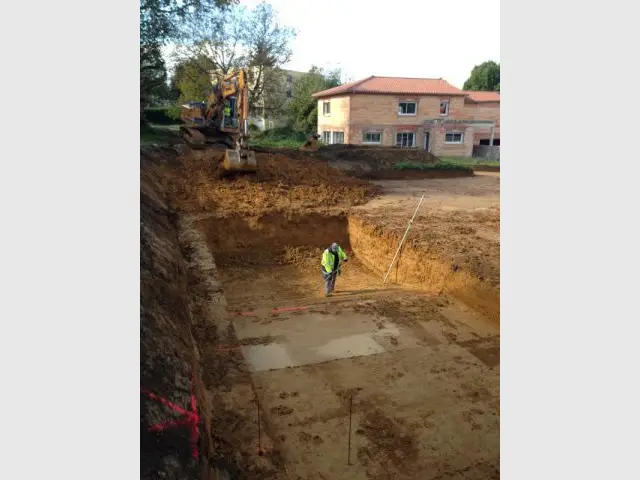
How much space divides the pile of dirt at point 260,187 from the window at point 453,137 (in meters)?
19.0

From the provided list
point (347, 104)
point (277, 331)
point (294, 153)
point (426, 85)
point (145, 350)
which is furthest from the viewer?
point (426, 85)

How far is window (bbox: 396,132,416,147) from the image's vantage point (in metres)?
35.5

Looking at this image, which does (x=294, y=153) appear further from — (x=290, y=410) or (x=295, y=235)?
(x=290, y=410)

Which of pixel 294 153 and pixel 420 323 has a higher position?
pixel 294 153

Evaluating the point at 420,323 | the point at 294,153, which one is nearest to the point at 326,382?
Answer: the point at 420,323

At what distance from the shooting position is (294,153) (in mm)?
23312

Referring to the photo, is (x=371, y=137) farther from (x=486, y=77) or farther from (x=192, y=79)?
(x=486, y=77)

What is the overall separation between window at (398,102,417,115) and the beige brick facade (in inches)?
9.0

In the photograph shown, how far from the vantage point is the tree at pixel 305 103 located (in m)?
42.6

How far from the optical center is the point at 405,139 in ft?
117

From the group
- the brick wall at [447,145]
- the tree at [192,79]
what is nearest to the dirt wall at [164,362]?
the tree at [192,79]

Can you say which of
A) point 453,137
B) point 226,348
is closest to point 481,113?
point 453,137

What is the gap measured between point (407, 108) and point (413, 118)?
902 millimetres

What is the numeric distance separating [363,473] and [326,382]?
1.91 meters
